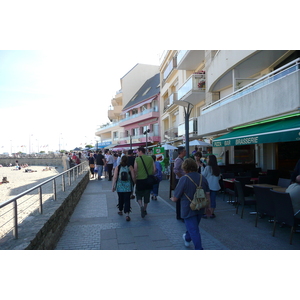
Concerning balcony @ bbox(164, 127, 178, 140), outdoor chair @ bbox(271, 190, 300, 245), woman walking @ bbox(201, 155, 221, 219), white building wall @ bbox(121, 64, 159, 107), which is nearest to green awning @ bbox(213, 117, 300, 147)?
woman walking @ bbox(201, 155, 221, 219)

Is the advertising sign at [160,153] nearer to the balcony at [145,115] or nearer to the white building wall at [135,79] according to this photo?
the balcony at [145,115]

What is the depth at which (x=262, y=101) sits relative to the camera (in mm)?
9289

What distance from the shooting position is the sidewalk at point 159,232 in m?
4.83

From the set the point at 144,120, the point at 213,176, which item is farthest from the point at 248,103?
the point at 144,120

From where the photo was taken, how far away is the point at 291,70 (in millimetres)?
7852

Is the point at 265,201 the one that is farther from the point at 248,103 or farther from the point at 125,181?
the point at 248,103

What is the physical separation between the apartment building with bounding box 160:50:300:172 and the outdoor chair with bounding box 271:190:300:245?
1963mm

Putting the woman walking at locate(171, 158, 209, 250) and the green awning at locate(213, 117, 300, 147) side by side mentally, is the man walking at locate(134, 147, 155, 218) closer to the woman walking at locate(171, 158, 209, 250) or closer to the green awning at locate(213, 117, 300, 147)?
the woman walking at locate(171, 158, 209, 250)

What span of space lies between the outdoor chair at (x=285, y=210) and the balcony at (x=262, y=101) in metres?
3.60

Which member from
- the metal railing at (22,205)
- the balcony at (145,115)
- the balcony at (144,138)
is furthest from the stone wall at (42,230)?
the balcony at (145,115)

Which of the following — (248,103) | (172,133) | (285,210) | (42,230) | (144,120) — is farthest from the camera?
(144,120)

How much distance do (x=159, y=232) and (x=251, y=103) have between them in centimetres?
670

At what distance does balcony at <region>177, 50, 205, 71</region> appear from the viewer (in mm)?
17672

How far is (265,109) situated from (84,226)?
22.9 ft
